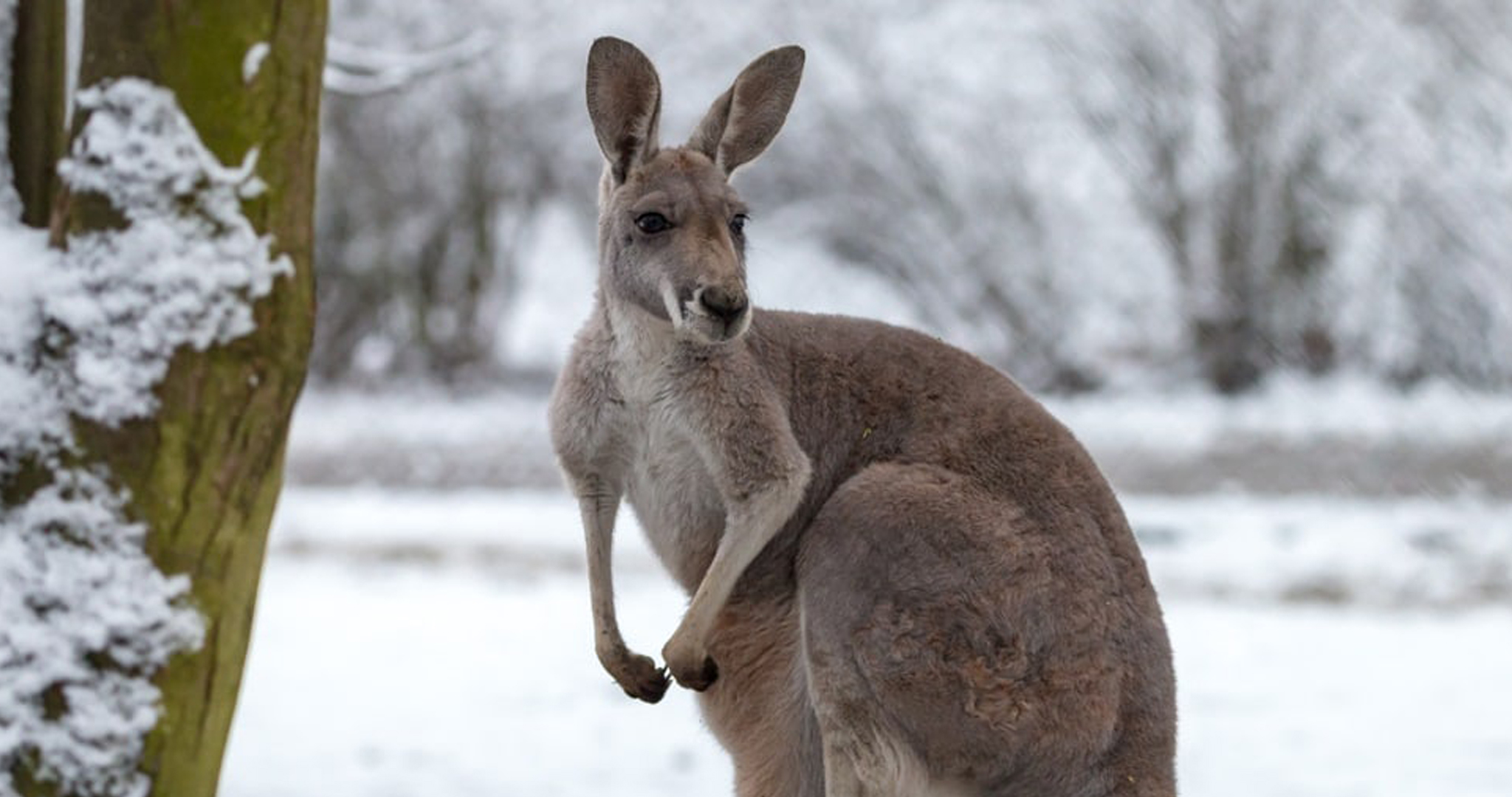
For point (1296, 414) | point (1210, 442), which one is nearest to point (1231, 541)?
point (1210, 442)

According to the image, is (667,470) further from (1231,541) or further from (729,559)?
(1231,541)

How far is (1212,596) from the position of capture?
23.4 feet

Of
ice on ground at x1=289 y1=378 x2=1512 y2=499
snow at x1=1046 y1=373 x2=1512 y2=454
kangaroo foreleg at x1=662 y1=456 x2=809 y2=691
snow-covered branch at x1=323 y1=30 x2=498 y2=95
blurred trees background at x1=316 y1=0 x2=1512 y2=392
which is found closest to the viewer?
kangaroo foreleg at x1=662 y1=456 x2=809 y2=691

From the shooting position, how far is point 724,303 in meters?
2.58

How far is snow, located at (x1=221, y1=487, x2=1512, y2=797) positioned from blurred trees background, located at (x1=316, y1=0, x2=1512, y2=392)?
1.86m

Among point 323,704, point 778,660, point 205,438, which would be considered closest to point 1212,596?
point 323,704

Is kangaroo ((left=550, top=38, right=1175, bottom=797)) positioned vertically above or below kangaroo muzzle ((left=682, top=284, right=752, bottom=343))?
below

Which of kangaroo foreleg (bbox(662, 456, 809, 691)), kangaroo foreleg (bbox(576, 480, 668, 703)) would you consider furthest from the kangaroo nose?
kangaroo foreleg (bbox(576, 480, 668, 703))

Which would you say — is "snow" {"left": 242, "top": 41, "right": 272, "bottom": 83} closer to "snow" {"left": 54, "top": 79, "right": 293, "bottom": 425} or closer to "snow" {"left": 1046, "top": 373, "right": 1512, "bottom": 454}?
"snow" {"left": 54, "top": 79, "right": 293, "bottom": 425}

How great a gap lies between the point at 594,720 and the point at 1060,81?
5.14 meters

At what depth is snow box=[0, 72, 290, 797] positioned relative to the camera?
102 inches

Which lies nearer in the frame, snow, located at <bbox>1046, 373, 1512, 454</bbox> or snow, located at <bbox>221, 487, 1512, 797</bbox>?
snow, located at <bbox>221, 487, 1512, 797</bbox>

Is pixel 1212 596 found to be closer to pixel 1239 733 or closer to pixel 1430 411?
pixel 1239 733

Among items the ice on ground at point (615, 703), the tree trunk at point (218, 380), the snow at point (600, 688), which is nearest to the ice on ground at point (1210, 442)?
the snow at point (600, 688)
